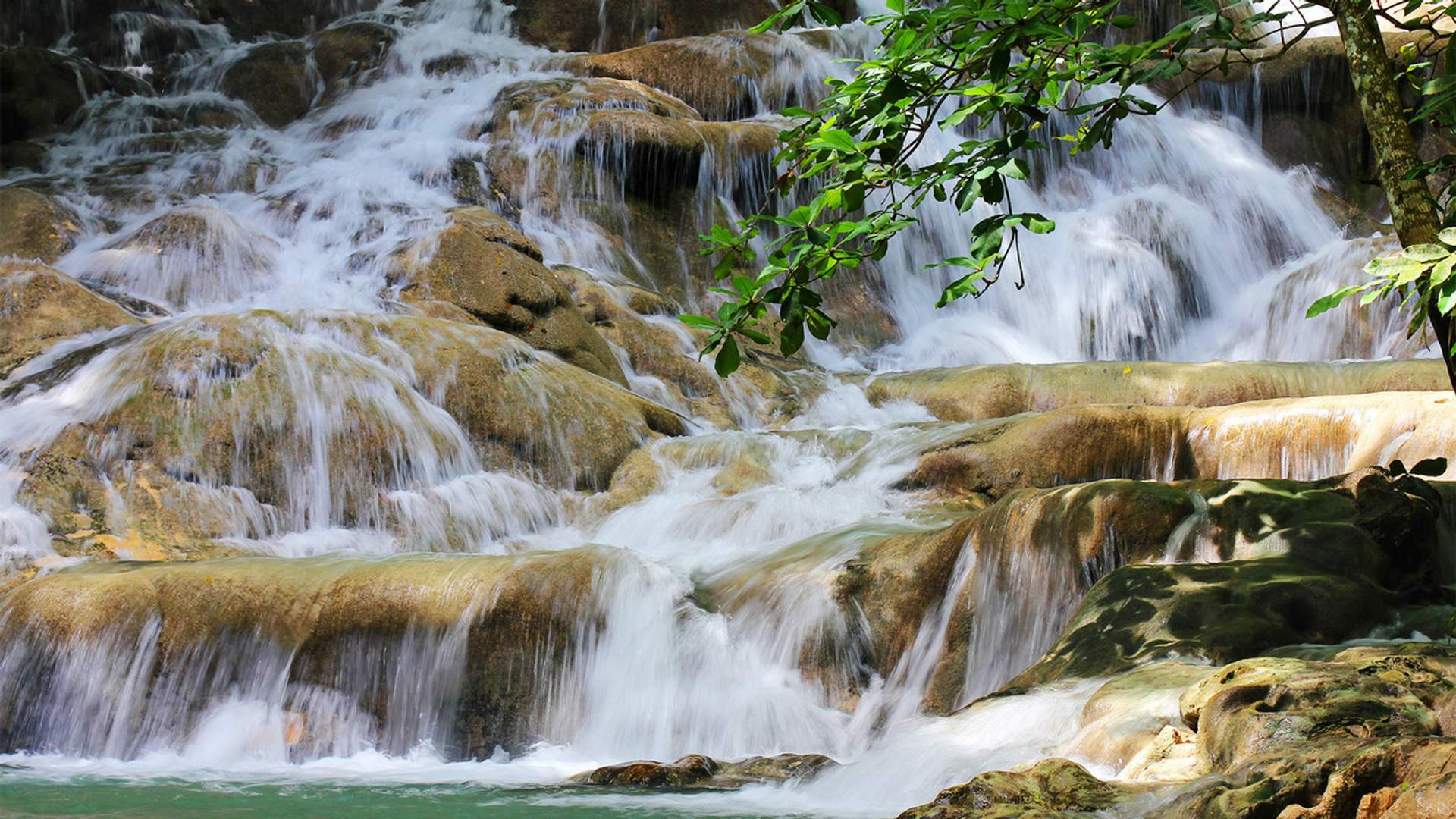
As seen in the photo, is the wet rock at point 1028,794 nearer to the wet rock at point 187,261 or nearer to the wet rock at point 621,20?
the wet rock at point 187,261

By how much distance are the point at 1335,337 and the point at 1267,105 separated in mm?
8030

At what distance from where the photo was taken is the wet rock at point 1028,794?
3.38m

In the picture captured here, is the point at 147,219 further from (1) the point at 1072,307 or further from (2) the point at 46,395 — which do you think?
(1) the point at 1072,307

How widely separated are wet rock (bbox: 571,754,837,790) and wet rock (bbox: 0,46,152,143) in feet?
50.3

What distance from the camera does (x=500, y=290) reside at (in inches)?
468

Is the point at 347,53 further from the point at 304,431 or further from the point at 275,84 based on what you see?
the point at 304,431

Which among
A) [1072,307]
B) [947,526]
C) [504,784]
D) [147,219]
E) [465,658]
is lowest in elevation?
[504,784]

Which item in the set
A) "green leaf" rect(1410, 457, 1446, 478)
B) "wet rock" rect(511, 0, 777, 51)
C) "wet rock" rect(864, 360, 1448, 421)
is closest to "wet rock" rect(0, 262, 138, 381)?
"wet rock" rect(864, 360, 1448, 421)

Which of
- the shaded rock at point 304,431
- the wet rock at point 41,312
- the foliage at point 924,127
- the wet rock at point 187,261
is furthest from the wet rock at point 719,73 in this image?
the foliage at point 924,127

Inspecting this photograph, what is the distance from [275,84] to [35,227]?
7013 millimetres

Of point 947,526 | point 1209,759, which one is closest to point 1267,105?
point 947,526

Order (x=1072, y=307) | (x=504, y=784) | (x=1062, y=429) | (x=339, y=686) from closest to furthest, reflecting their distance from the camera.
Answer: (x=504, y=784) → (x=339, y=686) → (x=1062, y=429) → (x=1072, y=307)

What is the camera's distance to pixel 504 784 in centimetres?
579

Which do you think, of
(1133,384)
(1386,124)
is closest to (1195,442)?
(1133,384)
